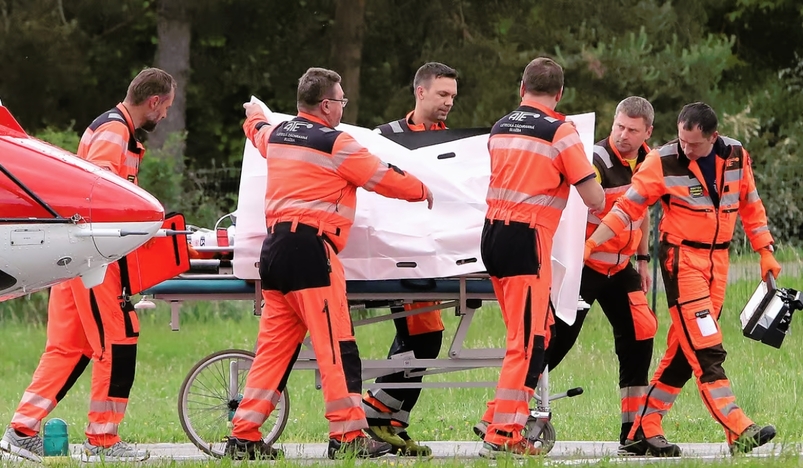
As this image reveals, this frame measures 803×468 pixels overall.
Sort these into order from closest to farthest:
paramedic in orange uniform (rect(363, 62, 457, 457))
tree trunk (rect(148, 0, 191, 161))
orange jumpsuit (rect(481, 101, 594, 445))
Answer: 1. orange jumpsuit (rect(481, 101, 594, 445))
2. paramedic in orange uniform (rect(363, 62, 457, 457))
3. tree trunk (rect(148, 0, 191, 161))

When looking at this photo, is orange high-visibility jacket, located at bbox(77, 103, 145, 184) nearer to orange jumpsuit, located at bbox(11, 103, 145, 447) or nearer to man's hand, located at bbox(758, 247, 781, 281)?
orange jumpsuit, located at bbox(11, 103, 145, 447)

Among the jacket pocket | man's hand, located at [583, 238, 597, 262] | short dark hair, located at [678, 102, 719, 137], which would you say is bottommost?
the jacket pocket

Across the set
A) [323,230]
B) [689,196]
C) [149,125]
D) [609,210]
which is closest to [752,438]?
[689,196]

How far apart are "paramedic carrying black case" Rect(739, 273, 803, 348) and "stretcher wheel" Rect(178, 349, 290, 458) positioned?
2.73 m

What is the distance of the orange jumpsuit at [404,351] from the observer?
8.89 meters

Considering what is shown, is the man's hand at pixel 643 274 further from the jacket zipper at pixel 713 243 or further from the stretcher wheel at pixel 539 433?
the stretcher wheel at pixel 539 433

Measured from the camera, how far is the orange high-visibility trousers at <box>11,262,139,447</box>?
8281 mm

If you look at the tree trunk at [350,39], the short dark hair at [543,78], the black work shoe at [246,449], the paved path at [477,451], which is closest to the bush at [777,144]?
the tree trunk at [350,39]

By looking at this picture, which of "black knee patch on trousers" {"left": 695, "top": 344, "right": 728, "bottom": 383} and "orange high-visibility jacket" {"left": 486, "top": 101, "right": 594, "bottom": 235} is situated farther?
"black knee patch on trousers" {"left": 695, "top": 344, "right": 728, "bottom": 383}

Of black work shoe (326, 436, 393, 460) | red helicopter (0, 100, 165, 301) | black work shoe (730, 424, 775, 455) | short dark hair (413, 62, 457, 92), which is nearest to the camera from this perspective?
red helicopter (0, 100, 165, 301)

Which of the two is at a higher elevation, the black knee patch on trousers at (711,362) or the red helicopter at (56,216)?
the red helicopter at (56,216)

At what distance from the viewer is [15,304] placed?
1884 centimetres

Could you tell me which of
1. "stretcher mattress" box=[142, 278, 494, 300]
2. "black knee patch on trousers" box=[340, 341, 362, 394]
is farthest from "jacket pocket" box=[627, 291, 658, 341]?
"black knee patch on trousers" box=[340, 341, 362, 394]

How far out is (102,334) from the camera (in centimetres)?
830
